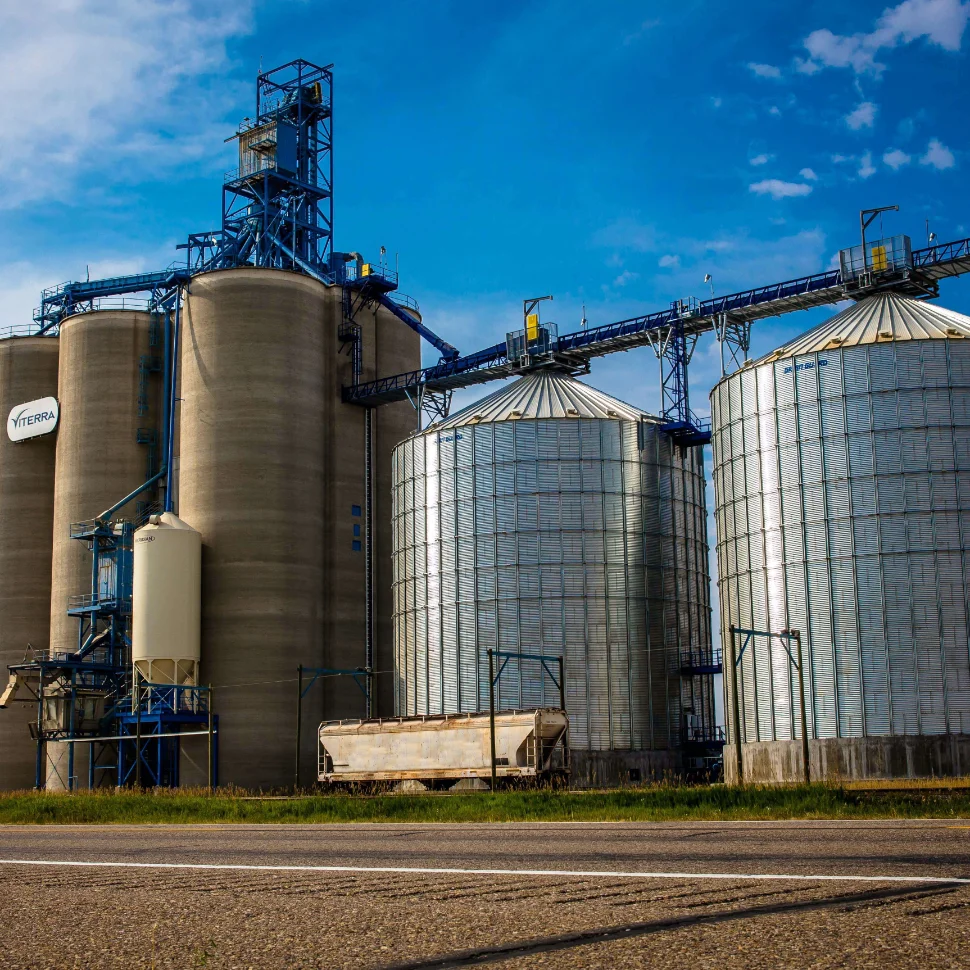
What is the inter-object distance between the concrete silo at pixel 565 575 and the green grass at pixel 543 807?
22.9 metres

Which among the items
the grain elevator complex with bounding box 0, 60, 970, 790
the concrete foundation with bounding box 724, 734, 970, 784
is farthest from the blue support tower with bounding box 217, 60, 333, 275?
the concrete foundation with bounding box 724, 734, 970, 784

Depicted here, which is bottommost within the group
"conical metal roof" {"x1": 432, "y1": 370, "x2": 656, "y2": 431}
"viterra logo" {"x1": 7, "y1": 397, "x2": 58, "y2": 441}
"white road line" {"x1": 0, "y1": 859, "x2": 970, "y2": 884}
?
"white road line" {"x1": 0, "y1": 859, "x2": 970, "y2": 884}

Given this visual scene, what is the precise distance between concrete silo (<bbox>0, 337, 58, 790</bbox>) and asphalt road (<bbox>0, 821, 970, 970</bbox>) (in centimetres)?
6201

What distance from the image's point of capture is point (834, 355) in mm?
49781

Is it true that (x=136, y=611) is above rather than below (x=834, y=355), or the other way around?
below

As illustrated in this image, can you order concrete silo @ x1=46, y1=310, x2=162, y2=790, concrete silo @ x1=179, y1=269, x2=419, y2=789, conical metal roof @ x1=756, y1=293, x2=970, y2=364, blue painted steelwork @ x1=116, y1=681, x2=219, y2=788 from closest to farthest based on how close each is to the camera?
conical metal roof @ x1=756, y1=293, x2=970, y2=364 < blue painted steelwork @ x1=116, y1=681, x2=219, y2=788 < concrete silo @ x1=179, y1=269, x2=419, y2=789 < concrete silo @ x1=46, y1=310, x2=162, y2=790

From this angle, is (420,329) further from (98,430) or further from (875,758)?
(875,758)

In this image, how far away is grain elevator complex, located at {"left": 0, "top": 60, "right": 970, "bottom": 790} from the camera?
47469 mm

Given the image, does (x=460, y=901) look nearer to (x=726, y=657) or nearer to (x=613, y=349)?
(x=726, y=657)

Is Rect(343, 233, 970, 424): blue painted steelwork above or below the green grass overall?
above

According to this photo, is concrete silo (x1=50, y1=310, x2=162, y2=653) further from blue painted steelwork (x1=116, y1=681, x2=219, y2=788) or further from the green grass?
the green grass

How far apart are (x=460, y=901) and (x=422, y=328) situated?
230 ft

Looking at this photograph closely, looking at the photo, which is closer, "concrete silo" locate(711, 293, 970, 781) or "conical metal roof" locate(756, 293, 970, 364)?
"concrete silo" locate(711, 293, 970, 781)

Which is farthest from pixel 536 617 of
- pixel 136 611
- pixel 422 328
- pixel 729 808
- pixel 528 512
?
pixel 729 808
